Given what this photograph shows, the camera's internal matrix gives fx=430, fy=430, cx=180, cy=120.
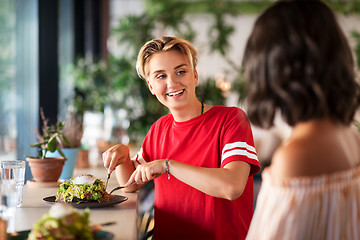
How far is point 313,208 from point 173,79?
968 millimetres

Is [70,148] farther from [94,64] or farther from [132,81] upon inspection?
[94,64]

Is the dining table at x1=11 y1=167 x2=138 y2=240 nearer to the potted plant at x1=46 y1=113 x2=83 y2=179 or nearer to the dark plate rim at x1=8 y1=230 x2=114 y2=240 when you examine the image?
the dark plate rim at x1=8 y1=230 x2=114 y2=240

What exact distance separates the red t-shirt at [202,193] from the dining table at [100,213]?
0.17m

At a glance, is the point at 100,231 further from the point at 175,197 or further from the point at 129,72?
the point at 129,72

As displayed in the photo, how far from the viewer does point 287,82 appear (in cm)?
104

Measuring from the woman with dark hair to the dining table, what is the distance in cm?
46

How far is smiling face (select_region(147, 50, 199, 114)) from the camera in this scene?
1869mm

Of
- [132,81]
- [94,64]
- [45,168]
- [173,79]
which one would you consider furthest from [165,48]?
[94,64]

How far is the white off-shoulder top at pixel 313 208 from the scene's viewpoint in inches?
41.1

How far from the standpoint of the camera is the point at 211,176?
158cm

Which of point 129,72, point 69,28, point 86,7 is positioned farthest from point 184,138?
point 86,7

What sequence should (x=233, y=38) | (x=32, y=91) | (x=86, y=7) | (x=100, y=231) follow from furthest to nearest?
(x=233, y=38)
(x=86, y=7)
(x=32, y=91)
(x=100, y=231)

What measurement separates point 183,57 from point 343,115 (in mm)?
933

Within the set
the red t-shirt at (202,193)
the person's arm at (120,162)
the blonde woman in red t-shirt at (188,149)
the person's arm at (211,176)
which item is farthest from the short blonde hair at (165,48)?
the person's arm at (211,176)
